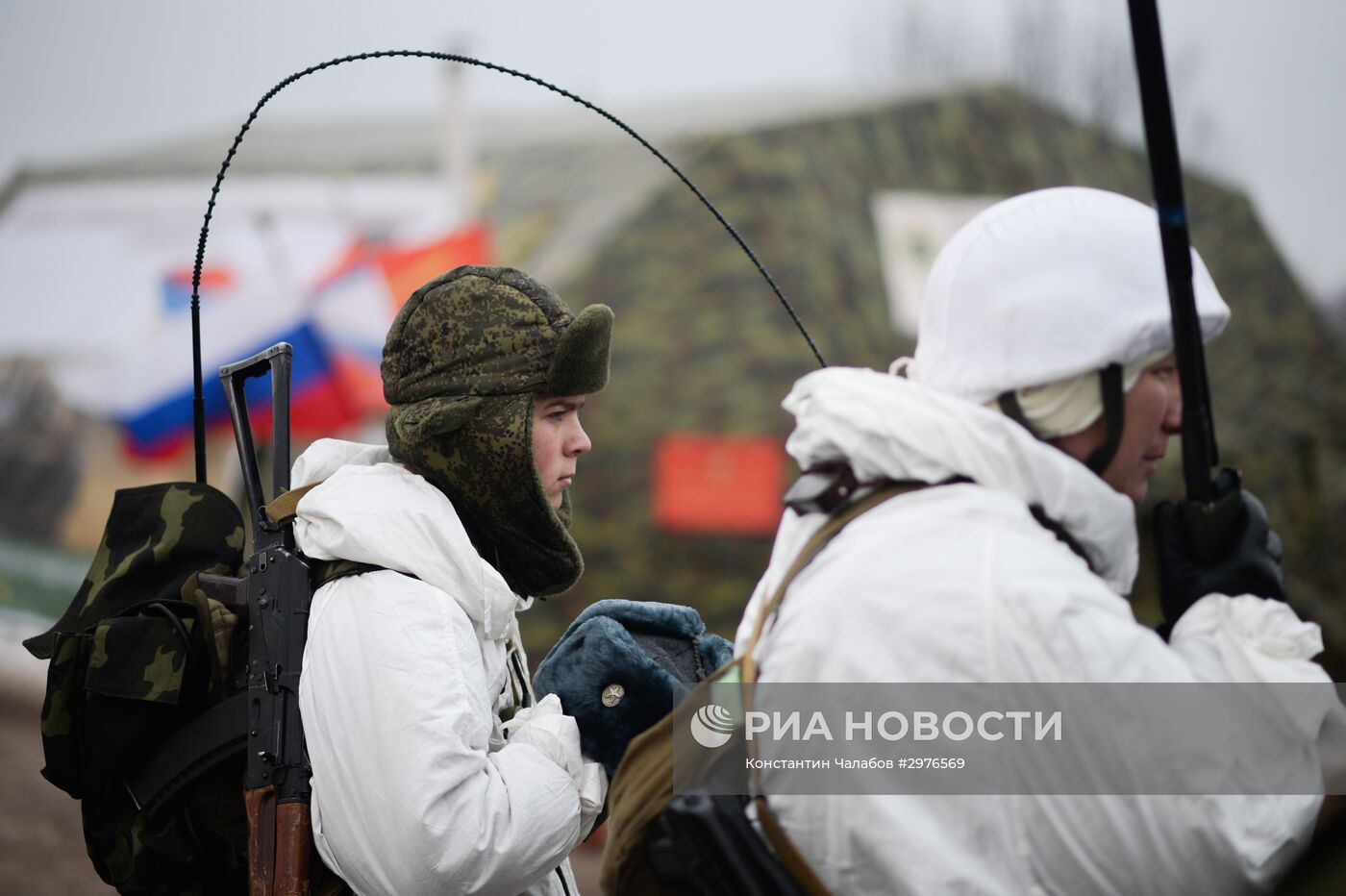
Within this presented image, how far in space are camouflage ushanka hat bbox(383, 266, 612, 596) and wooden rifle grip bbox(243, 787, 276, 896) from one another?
528 mm

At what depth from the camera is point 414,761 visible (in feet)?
5.80

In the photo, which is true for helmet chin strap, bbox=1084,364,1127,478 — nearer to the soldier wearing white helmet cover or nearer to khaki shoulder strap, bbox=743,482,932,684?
the soldier wearing white helmet cover

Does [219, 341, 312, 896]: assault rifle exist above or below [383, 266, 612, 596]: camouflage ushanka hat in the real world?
below

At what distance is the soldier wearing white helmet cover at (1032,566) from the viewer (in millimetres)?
1289

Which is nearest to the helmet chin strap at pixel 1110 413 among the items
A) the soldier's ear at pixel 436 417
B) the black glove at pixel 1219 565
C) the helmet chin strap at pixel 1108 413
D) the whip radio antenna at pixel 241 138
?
the helmet chin strap at pixel 1108 413

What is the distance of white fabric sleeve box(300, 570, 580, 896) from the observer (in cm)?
178

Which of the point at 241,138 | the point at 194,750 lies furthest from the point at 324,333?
the point at 194,750

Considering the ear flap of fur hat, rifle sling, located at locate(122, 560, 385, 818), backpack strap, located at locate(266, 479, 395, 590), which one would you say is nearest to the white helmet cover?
the ear flap of fur hat

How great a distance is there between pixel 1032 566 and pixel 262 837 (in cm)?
124

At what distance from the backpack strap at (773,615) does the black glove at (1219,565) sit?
0.98ft

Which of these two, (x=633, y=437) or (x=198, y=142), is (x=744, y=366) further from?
(x=198, y=142)

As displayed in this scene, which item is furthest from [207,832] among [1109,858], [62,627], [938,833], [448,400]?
[1109,858]

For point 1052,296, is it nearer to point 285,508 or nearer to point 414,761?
point 414,761

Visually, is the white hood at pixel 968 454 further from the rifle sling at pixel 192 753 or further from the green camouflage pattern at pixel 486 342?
the rifle sling at pixel 192 753
